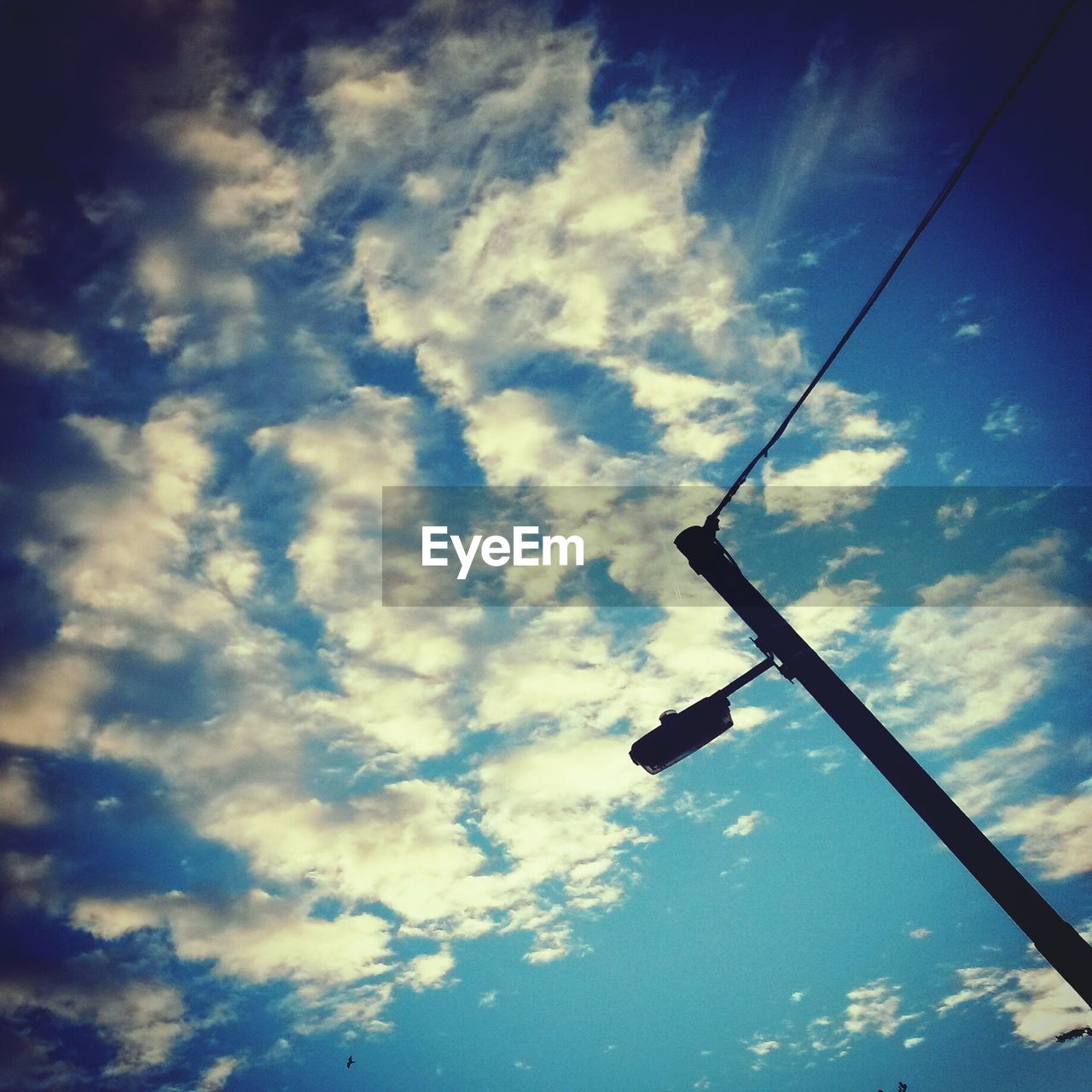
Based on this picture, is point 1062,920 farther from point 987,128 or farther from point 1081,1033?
point 1081,1033

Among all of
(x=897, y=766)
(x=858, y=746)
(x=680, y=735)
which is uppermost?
(x=680, y=735)

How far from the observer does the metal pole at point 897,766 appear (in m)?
3.27

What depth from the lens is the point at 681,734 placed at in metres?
3.91

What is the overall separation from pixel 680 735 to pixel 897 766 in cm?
122

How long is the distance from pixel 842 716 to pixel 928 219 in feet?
9.92

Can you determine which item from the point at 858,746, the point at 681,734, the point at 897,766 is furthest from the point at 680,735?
the point at 897,766

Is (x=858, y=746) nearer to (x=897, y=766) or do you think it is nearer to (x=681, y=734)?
(x=897, y=766)

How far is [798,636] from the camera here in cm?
404

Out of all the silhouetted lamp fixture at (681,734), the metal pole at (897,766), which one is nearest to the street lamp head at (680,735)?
the silhouetted lamp fixture at (681,734)

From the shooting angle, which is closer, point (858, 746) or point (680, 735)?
point (858, 746)

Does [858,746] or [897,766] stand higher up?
[858,746]

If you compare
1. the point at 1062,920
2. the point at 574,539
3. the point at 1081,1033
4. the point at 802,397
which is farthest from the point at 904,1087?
the point at 802,397

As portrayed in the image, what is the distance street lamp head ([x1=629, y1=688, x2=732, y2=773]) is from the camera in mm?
3898

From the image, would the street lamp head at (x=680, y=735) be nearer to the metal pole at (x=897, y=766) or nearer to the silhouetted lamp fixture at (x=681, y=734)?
the silhouetted lamp fixture at (x=681, y=734)
